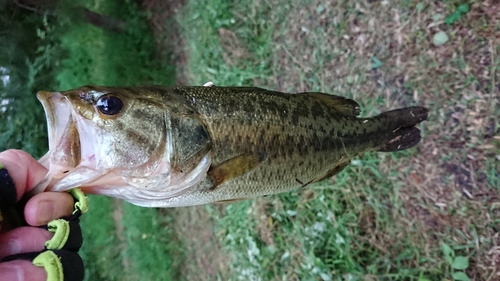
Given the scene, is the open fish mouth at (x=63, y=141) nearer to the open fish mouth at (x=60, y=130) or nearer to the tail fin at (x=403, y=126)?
the open fish mouth at (x=60, y=130)

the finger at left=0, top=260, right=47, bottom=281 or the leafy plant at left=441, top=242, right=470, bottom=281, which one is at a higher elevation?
the finger at left=0, top=260, right=47, bottom=281

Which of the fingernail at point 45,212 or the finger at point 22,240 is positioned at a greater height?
the fingernail at point 45,212

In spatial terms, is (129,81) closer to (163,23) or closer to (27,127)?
(163,23)

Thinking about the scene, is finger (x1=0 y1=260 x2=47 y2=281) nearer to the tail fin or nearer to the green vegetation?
the tail fin

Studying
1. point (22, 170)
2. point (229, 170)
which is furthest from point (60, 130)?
point (229, 170)

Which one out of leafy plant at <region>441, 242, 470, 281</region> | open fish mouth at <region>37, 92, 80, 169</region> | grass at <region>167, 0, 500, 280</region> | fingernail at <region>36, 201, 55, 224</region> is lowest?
leafy plant at <region>441, 242, 470, 281</region>

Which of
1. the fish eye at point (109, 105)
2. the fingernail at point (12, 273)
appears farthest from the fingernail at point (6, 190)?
the fish eye at point (109, 105)

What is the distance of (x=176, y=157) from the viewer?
5.41 ft

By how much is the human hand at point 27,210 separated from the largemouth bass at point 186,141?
5 centimetres

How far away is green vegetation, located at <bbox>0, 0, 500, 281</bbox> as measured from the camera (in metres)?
2.83

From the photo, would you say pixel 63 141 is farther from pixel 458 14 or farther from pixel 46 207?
pixel 458 14

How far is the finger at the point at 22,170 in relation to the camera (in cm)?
134

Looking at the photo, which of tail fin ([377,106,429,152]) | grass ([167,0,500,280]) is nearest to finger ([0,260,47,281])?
A: tail fin ([377,106,429,152])

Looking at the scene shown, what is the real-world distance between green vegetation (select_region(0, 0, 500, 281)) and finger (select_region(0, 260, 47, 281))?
8.51 ft
